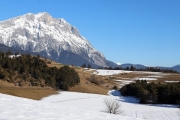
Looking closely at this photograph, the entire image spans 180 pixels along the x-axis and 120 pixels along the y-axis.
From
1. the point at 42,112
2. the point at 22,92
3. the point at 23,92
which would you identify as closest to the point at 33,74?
the point at 23,92

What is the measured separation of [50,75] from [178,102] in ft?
154

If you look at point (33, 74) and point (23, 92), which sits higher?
point (33, 74)

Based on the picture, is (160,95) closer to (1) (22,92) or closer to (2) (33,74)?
(1) (22,92)

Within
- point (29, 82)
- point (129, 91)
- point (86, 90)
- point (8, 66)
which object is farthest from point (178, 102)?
point (8, 66)

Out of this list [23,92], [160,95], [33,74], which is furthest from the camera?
[33,74]

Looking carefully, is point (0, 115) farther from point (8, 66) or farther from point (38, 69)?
point (38, 69)

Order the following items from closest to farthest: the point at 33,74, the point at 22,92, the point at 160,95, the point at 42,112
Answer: the point at 42,112, the point at 22,92, the point at 160,95, the point at 33,74

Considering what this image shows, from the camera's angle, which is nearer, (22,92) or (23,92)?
(22,92)

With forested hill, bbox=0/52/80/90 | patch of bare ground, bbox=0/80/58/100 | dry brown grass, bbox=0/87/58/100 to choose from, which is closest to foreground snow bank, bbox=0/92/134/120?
patch of bare ground, bbox=0/80/58/100

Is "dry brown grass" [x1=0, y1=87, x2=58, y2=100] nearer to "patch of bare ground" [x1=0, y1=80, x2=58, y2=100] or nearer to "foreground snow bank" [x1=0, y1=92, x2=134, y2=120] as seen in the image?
"patch of bare ground" [x1=0, y1=80, x2=58, y2=100]

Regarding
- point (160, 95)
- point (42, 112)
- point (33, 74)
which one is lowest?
point (160, 95)

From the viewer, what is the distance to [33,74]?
9094 cm

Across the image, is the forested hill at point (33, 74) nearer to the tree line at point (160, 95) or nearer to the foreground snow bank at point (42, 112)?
the tree line at point (160, 95)

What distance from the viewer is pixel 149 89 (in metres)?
82.9
